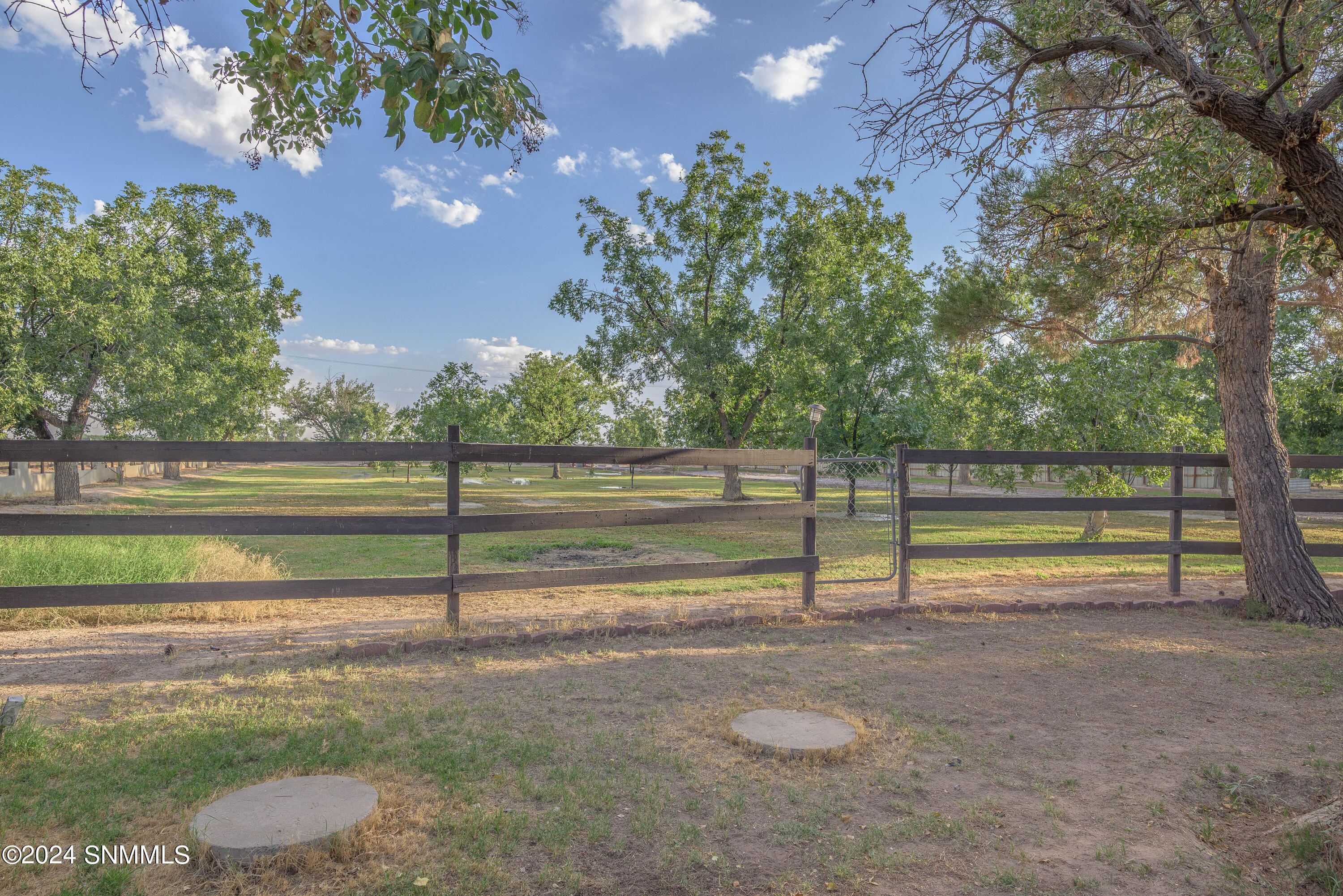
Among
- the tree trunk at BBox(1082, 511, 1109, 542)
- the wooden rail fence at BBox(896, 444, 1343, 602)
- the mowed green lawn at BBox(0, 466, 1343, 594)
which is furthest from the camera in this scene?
the tree trunk at BBox(1082, 511, 1109, 542)

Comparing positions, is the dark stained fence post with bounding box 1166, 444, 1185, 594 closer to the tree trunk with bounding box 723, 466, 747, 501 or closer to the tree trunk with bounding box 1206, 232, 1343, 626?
the tree trunk with bounding box 1206, 232, 1343, 626

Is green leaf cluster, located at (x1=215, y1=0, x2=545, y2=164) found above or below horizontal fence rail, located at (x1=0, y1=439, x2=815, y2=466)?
above

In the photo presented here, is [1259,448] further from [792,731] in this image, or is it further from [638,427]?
[638,427]

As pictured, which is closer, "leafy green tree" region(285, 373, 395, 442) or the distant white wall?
the distant white wall

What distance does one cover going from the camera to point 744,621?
6.68 m

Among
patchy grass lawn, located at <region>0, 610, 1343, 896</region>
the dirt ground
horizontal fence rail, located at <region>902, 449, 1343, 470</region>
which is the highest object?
horizontal fence rail, located at <region>902, 449, 1343, 470</region>

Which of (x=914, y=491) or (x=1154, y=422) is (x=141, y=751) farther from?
(x=914, y=491)

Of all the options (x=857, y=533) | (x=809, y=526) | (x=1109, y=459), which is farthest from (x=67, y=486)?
(x=1109, y=459)

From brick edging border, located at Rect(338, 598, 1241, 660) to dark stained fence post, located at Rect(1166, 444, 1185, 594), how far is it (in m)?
0.55

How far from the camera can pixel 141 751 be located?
350cm

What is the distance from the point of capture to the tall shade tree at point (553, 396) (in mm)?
44875

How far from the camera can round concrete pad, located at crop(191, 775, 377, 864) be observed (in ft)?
8.38

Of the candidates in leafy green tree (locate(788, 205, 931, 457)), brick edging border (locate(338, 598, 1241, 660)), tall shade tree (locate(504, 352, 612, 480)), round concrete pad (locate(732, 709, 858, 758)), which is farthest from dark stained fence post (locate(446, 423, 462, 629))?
tall shade tree (locate(504, 352, 612, 480))

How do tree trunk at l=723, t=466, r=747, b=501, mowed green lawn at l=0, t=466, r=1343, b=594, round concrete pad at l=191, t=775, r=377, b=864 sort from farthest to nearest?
1. tree trunk at l=723, t=466, r=747, b=501
2. mowed green lawn at l=0, t=466, r=1343, b=594
3. round concrete pad at l=191, t=775, r=377, b=864
